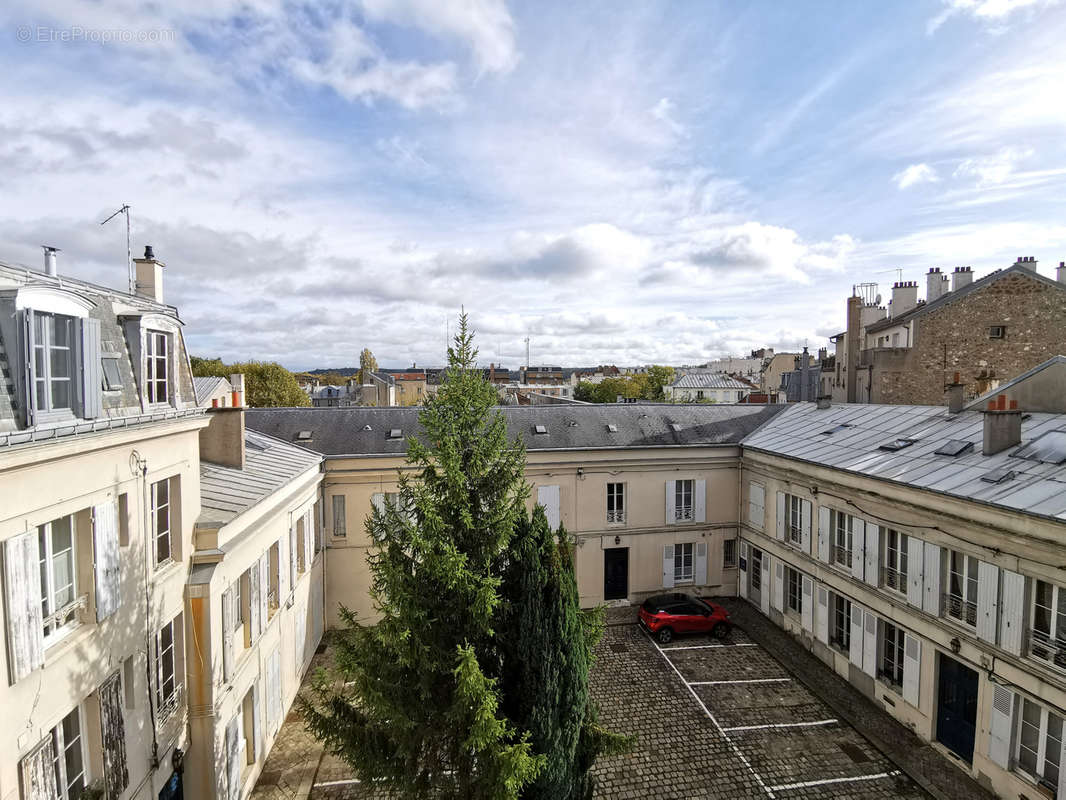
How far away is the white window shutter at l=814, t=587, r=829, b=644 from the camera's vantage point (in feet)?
55.0

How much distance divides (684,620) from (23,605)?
1733cm

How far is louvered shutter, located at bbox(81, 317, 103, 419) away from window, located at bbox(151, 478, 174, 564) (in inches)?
81.7

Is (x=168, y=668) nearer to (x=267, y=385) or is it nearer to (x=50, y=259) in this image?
(x=50, y=259)

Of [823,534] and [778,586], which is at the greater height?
[823,534]

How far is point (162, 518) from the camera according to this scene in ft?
30.4

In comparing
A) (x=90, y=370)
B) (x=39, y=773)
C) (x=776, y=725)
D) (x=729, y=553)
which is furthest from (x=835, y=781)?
(x=90, y=370)

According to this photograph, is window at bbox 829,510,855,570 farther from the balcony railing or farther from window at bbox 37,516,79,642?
window at bbox 37,516,79,642

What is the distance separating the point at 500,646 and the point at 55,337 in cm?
728

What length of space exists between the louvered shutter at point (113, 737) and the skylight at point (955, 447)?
17856mm

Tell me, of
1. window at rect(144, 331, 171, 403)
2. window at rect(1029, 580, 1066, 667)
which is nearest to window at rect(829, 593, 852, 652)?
window at rect(1029, 580, 1066, 667)

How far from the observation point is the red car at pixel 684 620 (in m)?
18.6

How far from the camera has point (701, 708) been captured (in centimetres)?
1490

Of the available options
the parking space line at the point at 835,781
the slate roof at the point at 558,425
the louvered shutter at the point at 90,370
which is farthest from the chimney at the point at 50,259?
the parking space line at the point at 835,781

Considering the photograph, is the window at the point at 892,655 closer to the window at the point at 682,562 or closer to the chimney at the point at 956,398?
the chimney at the point at 956,398
